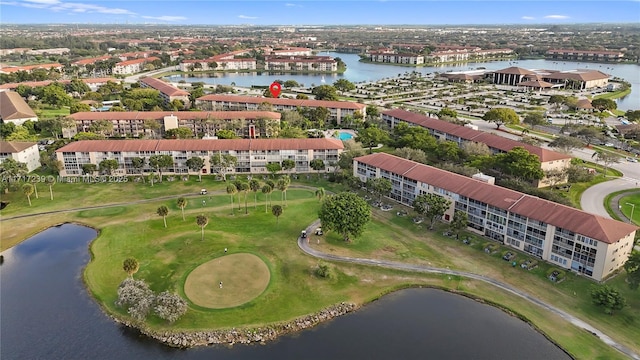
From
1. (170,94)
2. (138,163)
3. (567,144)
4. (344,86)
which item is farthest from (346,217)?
(344,86)

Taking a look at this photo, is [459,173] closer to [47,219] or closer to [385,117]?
[385,117]

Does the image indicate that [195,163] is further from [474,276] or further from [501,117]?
[501,117]

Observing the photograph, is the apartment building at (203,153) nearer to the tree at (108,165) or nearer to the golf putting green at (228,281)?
the tree at (108,165)

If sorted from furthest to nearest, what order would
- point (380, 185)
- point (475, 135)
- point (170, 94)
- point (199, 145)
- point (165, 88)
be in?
point (165, 88)
point (170, 94)
point (475, 135)
point (199, 145)
point (380, 185)

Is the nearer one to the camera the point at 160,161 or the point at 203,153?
the point at 160,161

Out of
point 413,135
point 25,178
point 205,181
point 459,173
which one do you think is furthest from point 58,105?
point 459,173

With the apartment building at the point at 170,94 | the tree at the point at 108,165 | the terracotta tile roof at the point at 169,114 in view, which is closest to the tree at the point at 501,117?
the terracotta tile roof at the point at 169,114
